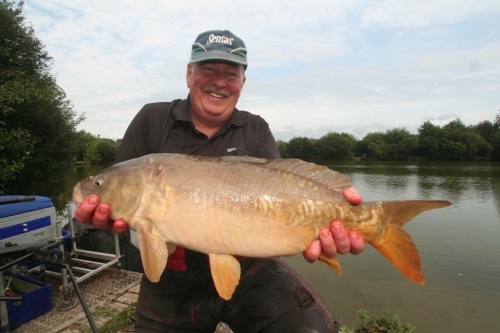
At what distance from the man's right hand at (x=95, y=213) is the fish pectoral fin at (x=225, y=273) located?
59 centimetres

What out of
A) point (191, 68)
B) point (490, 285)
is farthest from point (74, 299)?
point (490, 285)

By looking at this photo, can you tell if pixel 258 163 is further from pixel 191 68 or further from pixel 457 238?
pixel 457 238

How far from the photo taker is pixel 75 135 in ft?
50.8

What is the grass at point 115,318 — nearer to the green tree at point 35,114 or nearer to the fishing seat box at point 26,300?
the fishing seat box at point 26,300

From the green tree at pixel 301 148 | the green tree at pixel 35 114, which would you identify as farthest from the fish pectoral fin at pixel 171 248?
the green tree at pixel 301 148

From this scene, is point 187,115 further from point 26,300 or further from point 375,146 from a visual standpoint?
point 375,146

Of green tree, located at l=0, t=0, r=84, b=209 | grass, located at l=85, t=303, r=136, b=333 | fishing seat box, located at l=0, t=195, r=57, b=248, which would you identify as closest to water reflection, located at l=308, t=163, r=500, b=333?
grass, located at l=85, t=303, r=136, b=333

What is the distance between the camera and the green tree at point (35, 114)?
12297 millimetres

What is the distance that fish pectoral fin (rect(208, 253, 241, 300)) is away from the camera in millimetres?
1912

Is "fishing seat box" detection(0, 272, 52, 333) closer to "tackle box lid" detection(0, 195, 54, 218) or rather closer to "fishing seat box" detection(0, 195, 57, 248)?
"fishing seat box" detection(0, 195, 57, 248)

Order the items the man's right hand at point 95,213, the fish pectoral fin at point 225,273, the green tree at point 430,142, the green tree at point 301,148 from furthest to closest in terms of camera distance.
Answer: the green tree at point 301,148, the green tree at point 430,142, the man's right hand at point 95,213, the fish pectoral fin at point 225,273

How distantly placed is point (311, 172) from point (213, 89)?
882 millimetres

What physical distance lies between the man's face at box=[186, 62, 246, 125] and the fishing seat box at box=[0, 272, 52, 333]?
9.70 ft

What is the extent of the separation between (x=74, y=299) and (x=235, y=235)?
11.7ft
